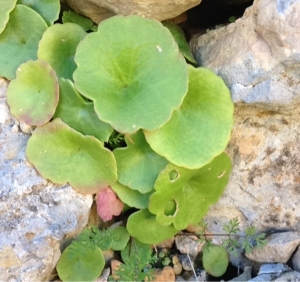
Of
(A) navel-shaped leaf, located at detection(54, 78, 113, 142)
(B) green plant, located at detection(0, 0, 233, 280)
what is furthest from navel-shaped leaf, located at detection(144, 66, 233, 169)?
(A) navel-shaped leaf, located at detection(54, 78, 113, 142)

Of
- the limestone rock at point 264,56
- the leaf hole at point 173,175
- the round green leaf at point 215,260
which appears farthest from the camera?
the round green leaf at point 215,260

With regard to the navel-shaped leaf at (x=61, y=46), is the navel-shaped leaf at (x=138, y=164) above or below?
below

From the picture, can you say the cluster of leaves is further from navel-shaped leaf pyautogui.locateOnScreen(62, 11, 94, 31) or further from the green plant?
navel-shaped leaf pyautogui.locateOnScreen(62, 11, 94, 31)

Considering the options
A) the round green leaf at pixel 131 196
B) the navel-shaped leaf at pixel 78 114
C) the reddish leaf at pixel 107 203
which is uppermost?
the navel-shaped leaf at pixel 78 114

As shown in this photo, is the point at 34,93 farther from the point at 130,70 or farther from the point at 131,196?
the point at 131,196

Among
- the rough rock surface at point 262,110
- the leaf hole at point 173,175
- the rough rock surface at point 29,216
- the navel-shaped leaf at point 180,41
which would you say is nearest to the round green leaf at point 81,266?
the rough rock surface at point 29,216

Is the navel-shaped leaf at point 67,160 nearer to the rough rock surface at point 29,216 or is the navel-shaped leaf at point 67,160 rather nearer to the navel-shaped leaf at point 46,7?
the rough rock surface at point 29,216

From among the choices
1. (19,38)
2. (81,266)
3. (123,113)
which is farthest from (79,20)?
(81,266)
